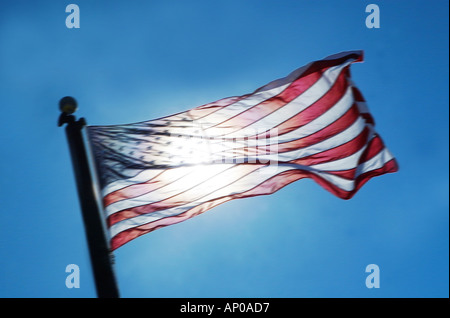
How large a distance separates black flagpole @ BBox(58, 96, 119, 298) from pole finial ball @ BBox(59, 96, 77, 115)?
0.20 metres

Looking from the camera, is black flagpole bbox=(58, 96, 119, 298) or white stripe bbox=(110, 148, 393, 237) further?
white stripe bbox=(110, 148, 393, 237)

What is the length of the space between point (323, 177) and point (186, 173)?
3.02 metres

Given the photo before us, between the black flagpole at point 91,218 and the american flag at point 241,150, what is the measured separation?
1.69 m

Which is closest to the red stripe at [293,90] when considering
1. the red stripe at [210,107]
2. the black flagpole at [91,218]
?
the red stripe at [210,107]

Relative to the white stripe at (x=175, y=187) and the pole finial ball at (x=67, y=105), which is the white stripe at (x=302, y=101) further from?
the pole finial ball at (x=67, y=105)

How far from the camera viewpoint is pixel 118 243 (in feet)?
31.7

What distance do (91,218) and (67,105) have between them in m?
2.01

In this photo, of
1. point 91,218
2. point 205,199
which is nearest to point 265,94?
point 205,199

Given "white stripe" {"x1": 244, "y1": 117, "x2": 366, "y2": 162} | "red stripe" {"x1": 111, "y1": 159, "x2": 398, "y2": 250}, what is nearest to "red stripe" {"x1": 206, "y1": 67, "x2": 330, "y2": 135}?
"white stripe" {"x1": 244, "y1": 117, "x2": 366, "y2": 162}

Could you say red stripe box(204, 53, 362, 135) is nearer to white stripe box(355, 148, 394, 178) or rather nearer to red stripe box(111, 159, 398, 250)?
red stripe box(111, 159, 398, 250)

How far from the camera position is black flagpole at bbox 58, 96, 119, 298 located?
6.76 meters
